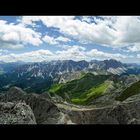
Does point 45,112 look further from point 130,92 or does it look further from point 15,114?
point 130,92

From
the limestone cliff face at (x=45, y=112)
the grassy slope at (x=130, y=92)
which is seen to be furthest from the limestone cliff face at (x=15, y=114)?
the grassy slope at (x=130, y=92)

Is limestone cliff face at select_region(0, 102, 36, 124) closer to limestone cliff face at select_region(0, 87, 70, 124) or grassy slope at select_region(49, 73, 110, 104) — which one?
limestone cliff face at select_region(0, 87, 70, 124)

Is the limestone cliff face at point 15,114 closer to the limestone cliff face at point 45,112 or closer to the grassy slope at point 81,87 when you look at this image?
the limestone cliff face at point 45,112

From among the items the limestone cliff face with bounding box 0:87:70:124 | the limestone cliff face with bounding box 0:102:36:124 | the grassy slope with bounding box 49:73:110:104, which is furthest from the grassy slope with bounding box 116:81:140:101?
the grassy slope with bounding box 49:73:110:104

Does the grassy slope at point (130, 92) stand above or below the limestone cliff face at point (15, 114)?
above

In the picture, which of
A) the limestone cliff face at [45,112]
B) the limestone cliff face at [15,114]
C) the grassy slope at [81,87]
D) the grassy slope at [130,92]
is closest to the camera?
the limestone cliff face at [15,114]

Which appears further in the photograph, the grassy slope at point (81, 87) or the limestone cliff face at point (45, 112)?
the grassy slope at point (81, 87)

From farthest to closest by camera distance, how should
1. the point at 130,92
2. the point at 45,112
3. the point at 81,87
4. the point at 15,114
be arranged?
the point at 81,87 → the point at 130,92 → the point at 45,112 → the point at 15,114

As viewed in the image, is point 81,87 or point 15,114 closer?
point 15,114

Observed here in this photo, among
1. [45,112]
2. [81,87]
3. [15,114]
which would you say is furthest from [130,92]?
[81,87]
